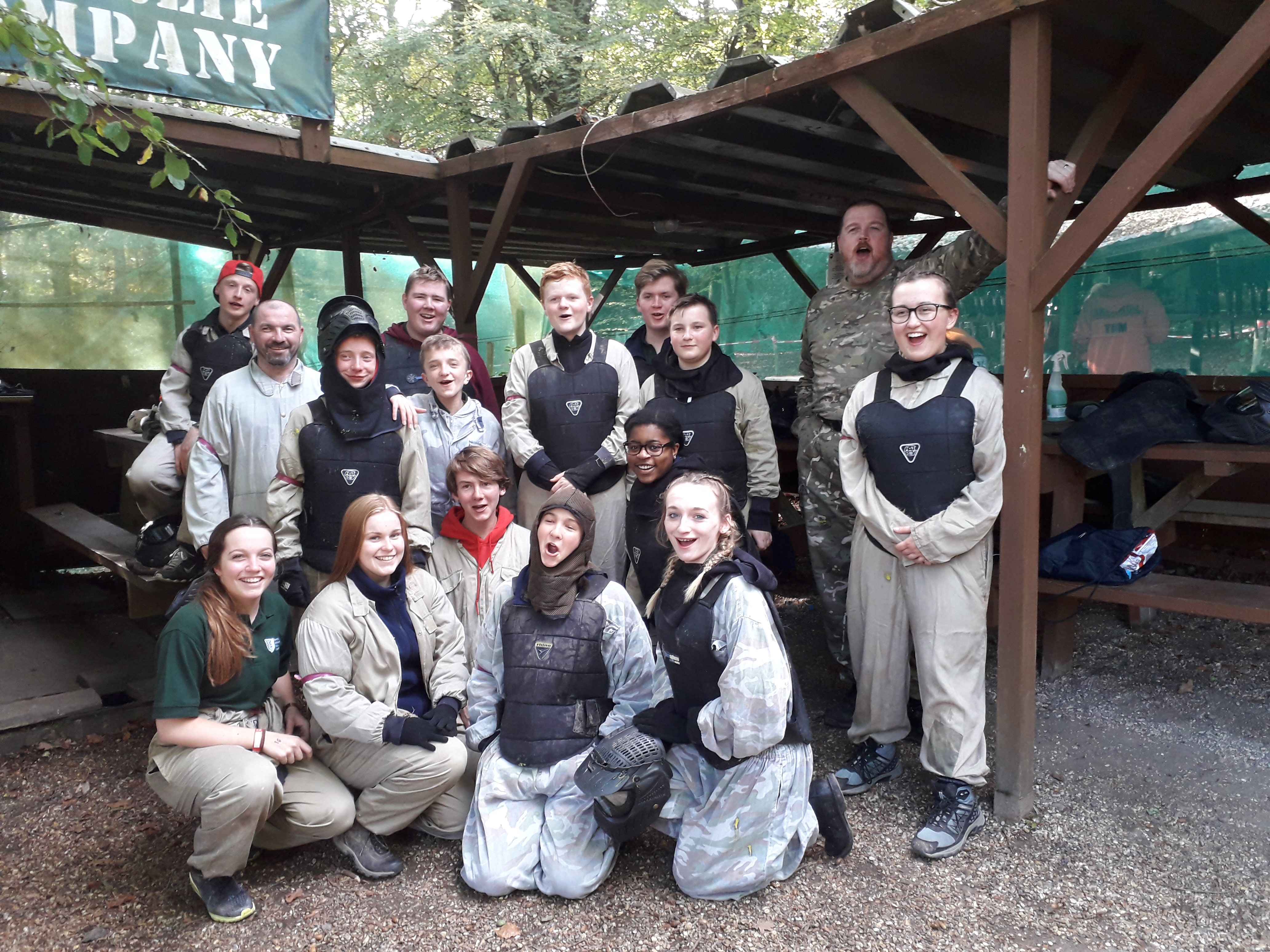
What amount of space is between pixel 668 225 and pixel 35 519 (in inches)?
196

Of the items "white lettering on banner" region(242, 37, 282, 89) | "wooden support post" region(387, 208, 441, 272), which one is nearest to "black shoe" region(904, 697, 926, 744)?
"wooden support post" region(387, 208, 441, 272)

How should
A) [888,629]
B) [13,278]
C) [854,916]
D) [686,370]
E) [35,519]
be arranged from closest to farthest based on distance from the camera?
[854,916] < [888,629] < [686,370] < [35,519] < [13,278]

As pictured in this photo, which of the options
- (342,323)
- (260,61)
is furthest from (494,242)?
(342,323)

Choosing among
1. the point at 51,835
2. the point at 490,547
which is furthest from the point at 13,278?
the point at 490,547

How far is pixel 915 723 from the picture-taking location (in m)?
3.93

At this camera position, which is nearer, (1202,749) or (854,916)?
(854,916)

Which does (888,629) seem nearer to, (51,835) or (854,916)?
(854,916)

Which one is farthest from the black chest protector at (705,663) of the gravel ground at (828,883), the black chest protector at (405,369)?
the black chest protector at (405,369)

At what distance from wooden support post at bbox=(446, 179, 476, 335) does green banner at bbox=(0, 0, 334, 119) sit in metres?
0.80

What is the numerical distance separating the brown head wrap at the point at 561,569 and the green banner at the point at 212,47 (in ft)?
10.1

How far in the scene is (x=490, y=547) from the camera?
3461 millimetres

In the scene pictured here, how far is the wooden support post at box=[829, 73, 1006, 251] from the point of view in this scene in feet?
10.4

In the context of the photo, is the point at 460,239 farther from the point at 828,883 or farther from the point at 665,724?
the point at 828,883

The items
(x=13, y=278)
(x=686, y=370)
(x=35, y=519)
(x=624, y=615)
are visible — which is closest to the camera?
(x=624, y=615)
